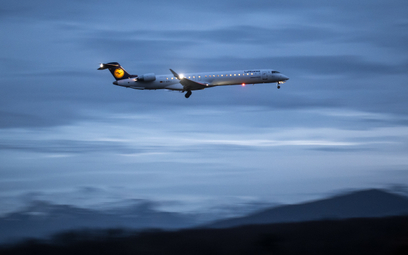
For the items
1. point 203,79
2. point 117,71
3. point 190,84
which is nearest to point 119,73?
point 117,71

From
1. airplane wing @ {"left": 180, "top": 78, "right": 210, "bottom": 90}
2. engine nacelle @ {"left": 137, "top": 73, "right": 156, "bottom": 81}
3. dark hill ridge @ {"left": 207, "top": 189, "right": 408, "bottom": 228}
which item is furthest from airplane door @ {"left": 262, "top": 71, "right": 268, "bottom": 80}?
dark hill ridge @ {"left": 207, "top": 189, "right": 408, "bottom": 228}

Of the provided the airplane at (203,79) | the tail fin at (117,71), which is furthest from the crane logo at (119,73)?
the airplane at (203,79)

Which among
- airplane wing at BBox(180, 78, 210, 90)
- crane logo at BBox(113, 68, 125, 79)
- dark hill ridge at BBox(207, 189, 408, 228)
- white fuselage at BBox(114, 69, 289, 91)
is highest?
crane logo at BBox(113, 68, 125, 79)

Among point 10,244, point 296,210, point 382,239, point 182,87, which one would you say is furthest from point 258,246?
point 182,87

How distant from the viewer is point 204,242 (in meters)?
36.8

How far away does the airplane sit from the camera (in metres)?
71.7

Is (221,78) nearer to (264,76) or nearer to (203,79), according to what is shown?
(203,79)

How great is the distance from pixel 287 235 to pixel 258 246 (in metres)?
4.91

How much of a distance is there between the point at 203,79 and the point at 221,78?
286 centimetres

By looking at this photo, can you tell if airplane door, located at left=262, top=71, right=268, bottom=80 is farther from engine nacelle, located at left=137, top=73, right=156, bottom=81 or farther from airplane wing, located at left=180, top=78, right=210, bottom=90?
engine nacelle, located at left=137, top=73, right=156, bottom=81

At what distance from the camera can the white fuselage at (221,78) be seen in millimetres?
72000

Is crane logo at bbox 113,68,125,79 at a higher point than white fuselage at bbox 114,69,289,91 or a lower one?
higher

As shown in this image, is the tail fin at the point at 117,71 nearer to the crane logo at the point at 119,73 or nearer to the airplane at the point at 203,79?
the crane logo at the point at 119,73

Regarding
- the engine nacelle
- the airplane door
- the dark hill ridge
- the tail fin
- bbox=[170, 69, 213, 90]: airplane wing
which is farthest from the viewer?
the tail fin
